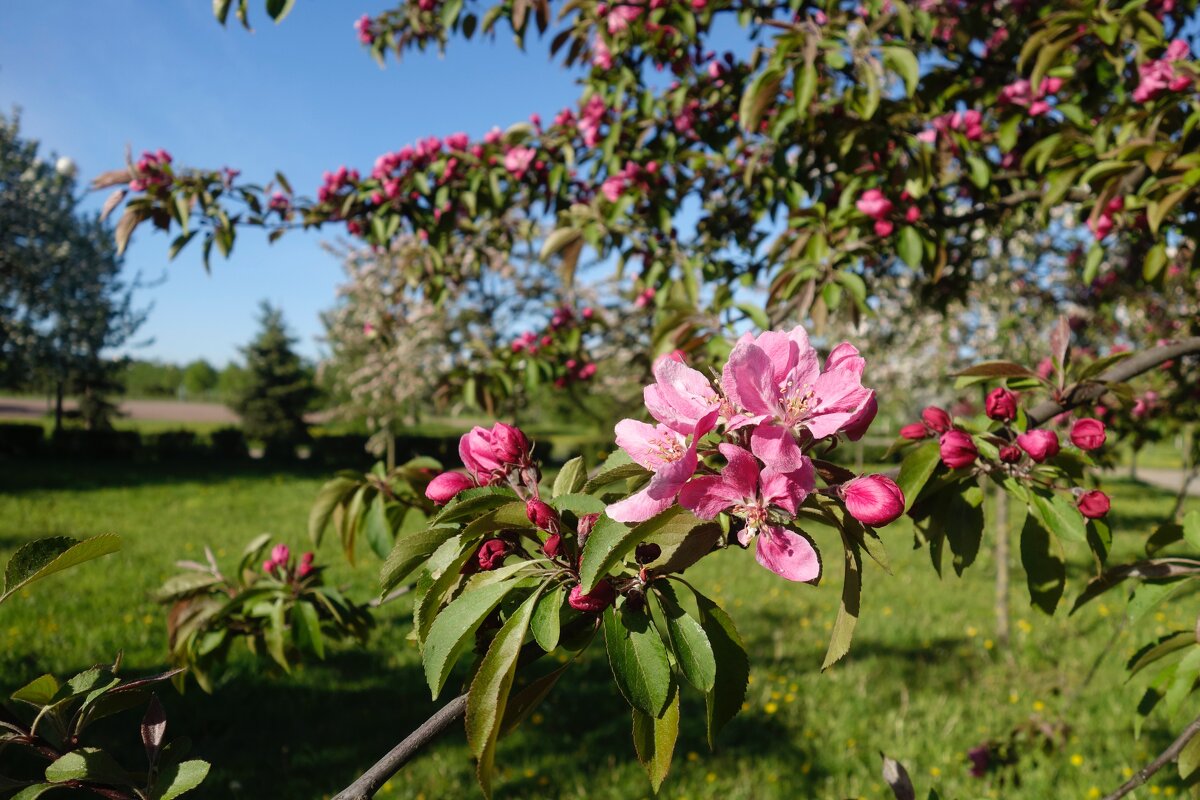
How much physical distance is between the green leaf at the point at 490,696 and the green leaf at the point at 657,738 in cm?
15

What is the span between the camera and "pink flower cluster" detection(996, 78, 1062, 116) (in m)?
2.44

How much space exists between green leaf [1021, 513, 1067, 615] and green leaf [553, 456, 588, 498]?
2.19 ft

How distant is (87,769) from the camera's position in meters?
0.71

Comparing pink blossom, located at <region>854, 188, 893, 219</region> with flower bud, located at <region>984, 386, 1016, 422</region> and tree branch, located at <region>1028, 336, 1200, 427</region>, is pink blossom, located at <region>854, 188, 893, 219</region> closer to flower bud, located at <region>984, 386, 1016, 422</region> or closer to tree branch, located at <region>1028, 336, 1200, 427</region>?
tree branch, located at <region>1028, 336, 1200, 427</region>

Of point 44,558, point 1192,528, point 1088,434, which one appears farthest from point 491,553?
Answer: point 1192,528

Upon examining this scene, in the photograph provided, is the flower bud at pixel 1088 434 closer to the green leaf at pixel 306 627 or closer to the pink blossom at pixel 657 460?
the pink blossom at pixel 657 460

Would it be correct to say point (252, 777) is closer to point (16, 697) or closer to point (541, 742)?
point (541, 742)

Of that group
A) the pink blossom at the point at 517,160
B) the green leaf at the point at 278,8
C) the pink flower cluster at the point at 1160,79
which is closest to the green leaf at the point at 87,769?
the green leaf at the point at 278,8

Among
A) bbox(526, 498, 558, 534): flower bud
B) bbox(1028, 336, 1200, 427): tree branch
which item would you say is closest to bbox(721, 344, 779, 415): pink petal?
bbox(526, 498, 558, 534): flower bud

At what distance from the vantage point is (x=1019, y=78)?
263cm

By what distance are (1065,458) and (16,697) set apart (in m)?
1.37

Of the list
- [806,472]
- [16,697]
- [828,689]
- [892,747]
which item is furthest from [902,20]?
[828,689]

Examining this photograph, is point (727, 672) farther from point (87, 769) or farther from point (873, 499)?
point (87, 769)

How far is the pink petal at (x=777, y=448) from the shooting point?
2.13 feet
